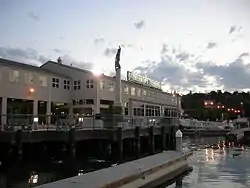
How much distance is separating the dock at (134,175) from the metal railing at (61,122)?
1165cm

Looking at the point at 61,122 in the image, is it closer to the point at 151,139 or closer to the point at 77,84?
the point at 151,139

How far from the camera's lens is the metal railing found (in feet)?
95.0

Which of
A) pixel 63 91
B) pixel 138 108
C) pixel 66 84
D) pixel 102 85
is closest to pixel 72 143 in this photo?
pixel 63 91

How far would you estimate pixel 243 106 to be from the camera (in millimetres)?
159625

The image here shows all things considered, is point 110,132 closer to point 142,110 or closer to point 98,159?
point 98,159

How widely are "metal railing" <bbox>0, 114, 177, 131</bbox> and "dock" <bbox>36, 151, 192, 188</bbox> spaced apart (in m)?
11.7

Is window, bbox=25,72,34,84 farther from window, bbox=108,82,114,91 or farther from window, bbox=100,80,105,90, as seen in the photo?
window, bbox=108,82,114,91

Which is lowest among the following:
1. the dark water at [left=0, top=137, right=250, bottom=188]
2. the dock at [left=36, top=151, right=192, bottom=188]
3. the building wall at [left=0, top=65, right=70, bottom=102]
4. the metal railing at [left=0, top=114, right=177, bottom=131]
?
the dark water at [left=0, top=137, right=250, bottom=188]

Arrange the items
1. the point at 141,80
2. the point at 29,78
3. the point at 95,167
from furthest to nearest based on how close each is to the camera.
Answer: the point at 141,80
the point at 29,78
the point at 95,167

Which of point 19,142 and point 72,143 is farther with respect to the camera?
point 72,143

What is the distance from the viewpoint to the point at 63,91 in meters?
52.9

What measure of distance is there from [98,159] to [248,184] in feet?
49.1

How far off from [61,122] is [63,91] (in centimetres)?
2168

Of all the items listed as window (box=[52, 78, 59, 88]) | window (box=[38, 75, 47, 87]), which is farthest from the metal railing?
window (box=[52, 78, 59, 88])
